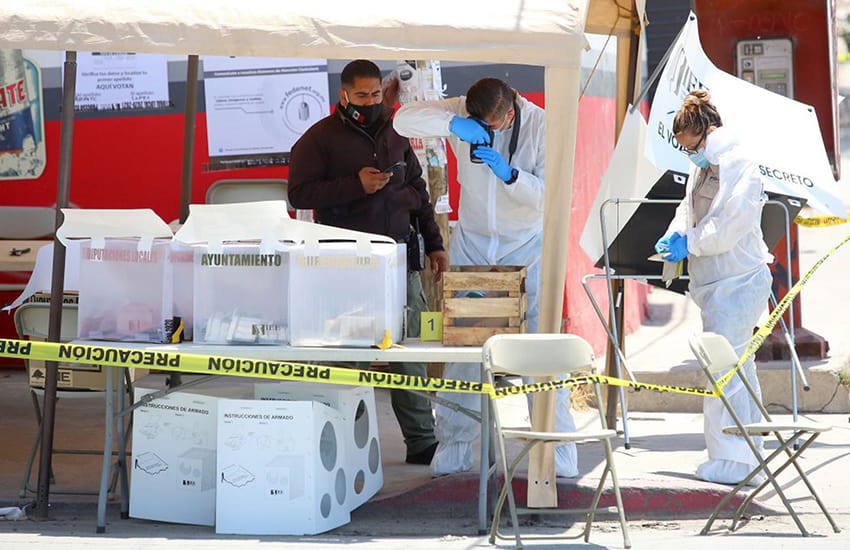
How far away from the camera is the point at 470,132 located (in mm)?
6586

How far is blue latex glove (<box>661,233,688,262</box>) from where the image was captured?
687 cm

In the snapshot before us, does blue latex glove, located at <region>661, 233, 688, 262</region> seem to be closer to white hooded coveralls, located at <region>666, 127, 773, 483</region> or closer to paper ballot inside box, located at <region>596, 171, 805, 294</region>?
white hooded coveralls, located at <region>666, 127, 773, 483</region>

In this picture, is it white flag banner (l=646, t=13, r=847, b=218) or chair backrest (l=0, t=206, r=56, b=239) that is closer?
white flag banner (l=646, t=13, r=847, b=218)

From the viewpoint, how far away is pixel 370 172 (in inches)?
276

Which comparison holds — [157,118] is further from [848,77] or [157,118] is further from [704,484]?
[848,77]

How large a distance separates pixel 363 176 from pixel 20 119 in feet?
13.9

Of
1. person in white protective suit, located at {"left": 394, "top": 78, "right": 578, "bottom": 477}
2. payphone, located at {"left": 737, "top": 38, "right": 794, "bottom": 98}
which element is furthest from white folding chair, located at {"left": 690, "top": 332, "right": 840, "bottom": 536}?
payphone, located at {"left": 737, "top": 38, "right": 794, "bottom": 98}

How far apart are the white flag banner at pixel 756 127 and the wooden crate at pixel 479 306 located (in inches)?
75.9

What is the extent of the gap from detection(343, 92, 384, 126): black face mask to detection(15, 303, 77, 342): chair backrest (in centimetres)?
178

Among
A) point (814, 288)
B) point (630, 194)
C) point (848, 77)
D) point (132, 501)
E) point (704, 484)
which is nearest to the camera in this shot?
point (132, 501)

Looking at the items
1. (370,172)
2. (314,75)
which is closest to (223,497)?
(370,172)

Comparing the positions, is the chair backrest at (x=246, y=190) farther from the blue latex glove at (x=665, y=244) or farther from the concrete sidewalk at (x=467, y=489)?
the blue latex glove at (x=665, y=244)

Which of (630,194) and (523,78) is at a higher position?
(523,78)

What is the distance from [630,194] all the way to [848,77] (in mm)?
19935
